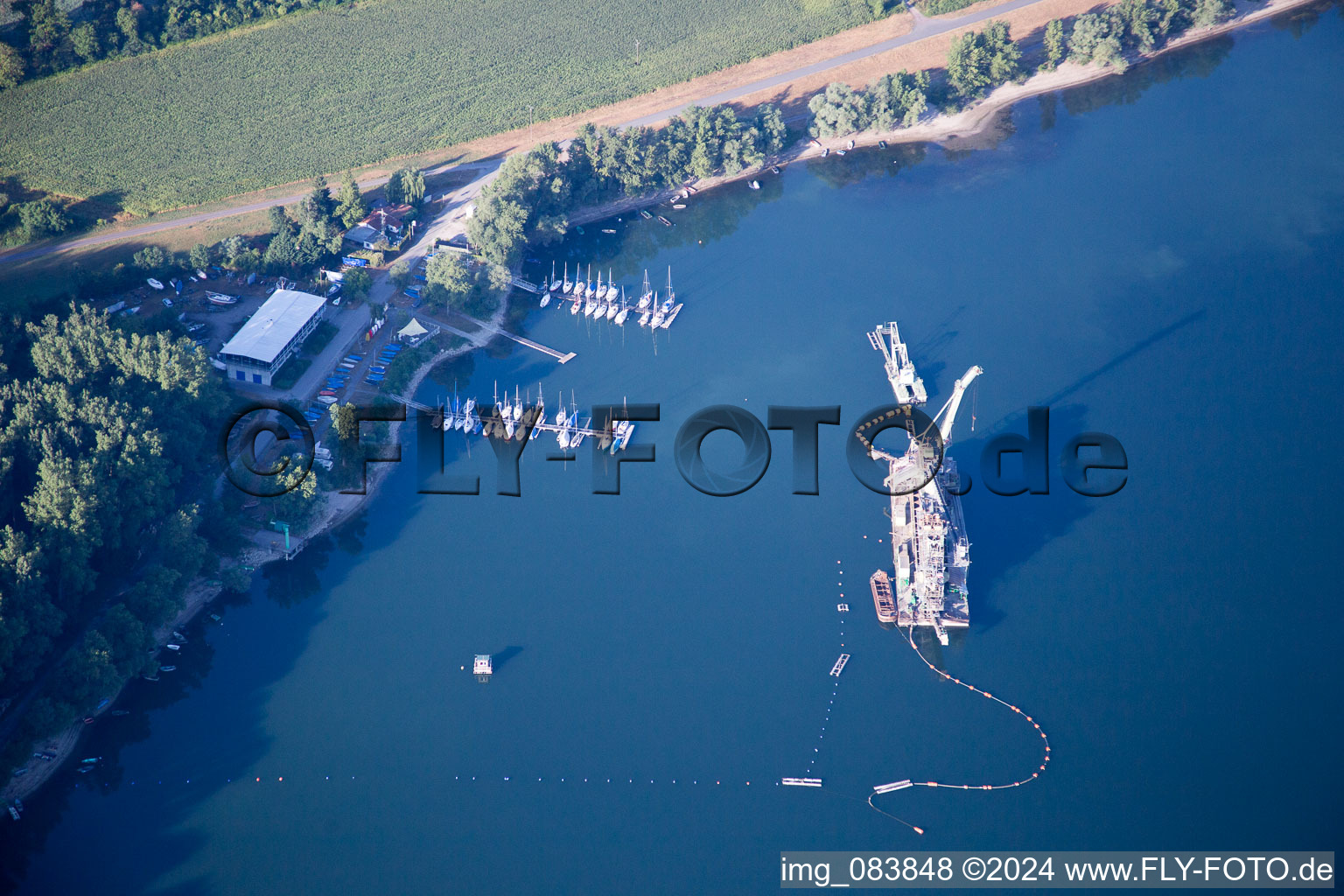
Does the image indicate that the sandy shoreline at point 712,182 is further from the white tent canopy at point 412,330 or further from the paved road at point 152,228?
the paved road at point 152,228

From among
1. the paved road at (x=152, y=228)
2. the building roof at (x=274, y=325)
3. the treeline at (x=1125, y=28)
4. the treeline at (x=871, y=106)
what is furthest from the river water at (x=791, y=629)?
the treeline at (x=1125, y=28)

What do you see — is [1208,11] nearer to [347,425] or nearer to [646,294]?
[646,294]

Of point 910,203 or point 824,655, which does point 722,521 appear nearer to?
point 824,655

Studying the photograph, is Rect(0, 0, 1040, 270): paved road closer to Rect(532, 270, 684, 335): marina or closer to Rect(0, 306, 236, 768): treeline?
Rect(532, 270, 684, 335): marina

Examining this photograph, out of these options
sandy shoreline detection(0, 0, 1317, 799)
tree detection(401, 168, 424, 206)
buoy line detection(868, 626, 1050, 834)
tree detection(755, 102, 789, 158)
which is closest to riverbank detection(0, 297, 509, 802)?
sandy shoreline detection(0, 0, 1317, 799)

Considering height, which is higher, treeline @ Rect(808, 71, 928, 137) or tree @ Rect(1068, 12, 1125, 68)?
tree @ Rect(1068, 12, 1125, 68)

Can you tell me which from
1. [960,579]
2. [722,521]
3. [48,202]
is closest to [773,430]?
[722,521]
